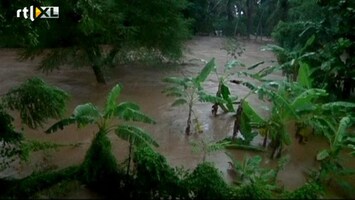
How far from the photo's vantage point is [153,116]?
287 inches

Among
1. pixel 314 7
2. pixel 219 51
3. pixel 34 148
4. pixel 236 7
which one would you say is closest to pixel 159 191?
pixel 34 148

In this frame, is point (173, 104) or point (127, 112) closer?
point (127, 112)

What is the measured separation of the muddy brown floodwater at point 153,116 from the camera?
527 centimetres

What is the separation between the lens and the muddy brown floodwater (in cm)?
527

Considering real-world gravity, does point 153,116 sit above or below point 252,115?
below

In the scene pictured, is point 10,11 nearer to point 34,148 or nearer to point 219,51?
point 34,148

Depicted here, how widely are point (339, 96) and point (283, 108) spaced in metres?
2.65

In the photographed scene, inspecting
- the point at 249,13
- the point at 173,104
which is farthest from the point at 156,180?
the point at 249,13

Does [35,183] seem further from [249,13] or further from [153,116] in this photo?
[249,13]

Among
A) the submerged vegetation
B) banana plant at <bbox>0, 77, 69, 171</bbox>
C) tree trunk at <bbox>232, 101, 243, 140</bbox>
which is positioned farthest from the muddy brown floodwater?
banana plant at <bbox>0, 77, 69, 171</bbox>

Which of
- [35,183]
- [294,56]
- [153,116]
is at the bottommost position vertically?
[153,116]

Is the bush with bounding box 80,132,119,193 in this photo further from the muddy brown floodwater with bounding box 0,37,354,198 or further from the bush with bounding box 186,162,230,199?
the bush with bounding box 186,162,230,199

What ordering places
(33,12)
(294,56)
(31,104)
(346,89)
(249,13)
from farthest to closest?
(249,13) → (294,56) → (346,89) → (33,12) → (31,104)

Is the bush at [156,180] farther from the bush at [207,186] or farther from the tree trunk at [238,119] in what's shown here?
the tree trunk at [238,119]
